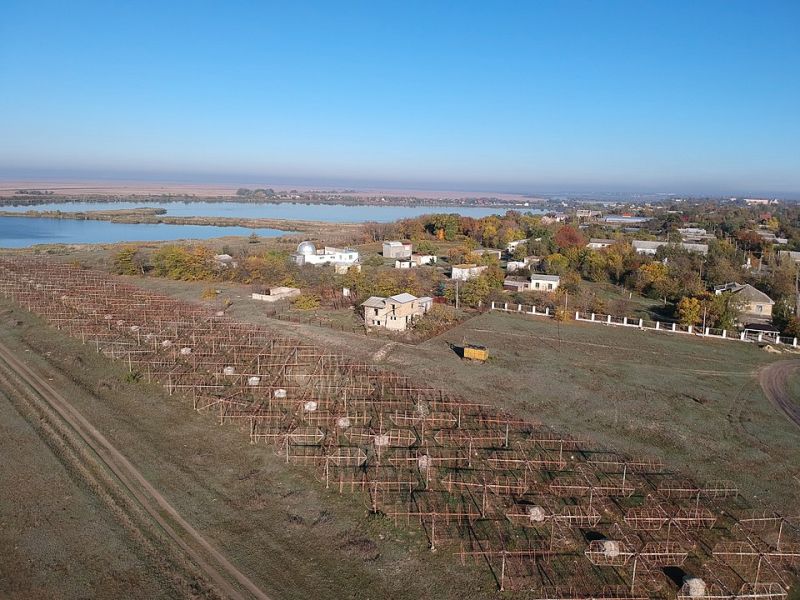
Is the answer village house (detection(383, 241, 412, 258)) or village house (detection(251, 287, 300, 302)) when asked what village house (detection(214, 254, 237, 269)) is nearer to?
village house (detection(251, 287, 300, 302))

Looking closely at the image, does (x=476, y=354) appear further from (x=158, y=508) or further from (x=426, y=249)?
(x=426, y=249)

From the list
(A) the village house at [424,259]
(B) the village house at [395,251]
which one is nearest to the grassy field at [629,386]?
(A) the village house at [424,259]

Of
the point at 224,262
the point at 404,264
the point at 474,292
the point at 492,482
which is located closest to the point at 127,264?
the point at 224,262

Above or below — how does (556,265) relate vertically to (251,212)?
below

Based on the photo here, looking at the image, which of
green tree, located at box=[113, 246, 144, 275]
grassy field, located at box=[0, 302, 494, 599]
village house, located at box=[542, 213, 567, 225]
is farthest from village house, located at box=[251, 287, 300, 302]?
village house, located at box=[542, 213, 567, 225]

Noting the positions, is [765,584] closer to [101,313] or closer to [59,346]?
[59,346]

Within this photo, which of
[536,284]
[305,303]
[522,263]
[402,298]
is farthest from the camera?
[522,263]

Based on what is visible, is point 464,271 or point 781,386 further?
point 464,271

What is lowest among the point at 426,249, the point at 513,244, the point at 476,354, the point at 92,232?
the point at 476,354
